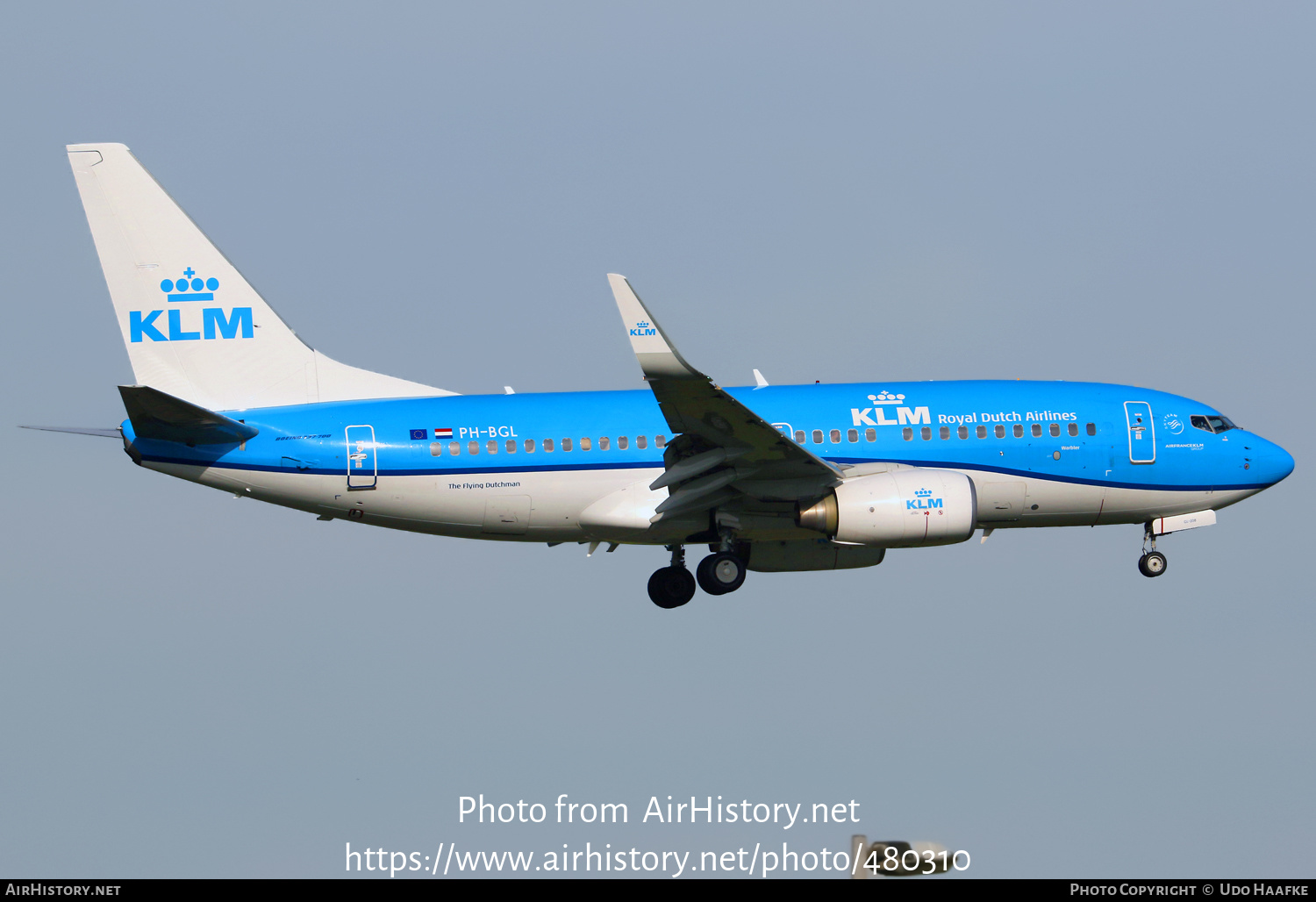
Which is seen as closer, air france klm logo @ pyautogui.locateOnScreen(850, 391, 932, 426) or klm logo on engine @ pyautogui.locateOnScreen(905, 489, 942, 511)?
klm logo on engine @ pyautogui.locateOnScreen(905, 489, 942, 511)

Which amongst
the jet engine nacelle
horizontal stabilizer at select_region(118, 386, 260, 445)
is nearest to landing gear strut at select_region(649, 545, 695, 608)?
the jet engine nacelle

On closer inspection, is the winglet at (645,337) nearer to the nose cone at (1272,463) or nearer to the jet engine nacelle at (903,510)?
the jet engine nacelle at (903,510)

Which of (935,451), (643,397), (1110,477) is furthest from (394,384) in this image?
(1110,477)

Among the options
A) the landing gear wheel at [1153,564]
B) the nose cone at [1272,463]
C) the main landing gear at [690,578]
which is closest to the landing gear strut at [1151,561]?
the landing gear wheel at [1153,564]

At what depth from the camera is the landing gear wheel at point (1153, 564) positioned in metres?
46.5

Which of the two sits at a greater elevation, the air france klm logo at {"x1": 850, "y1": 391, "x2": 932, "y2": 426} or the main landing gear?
the air france klm logo at {"x1": 850, "y1": 391, "x2": 932, "y2": 426}

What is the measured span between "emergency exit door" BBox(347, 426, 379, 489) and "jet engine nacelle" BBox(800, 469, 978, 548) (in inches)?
407

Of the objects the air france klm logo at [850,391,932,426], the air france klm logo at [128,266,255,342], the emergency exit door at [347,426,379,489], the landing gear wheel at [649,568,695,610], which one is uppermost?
the air france klm logo at [128,266,255,342]

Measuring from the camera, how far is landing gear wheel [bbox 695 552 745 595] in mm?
43844

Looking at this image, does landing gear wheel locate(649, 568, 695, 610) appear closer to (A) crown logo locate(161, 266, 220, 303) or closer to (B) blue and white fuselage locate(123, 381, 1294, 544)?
(B) blue and white fuselage locate(123, 381, 1294, 544)

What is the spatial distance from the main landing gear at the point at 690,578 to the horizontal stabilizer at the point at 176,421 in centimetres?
1045

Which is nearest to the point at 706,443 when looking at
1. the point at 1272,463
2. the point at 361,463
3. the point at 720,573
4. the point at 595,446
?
the point at 595,446

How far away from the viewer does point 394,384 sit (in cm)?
4400
